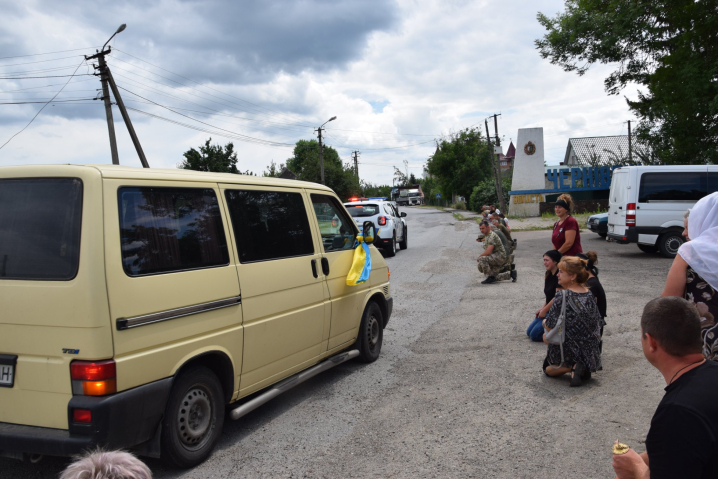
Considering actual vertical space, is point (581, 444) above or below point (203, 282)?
below

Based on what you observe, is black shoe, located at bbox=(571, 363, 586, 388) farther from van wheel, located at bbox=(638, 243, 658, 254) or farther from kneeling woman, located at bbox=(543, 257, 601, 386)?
van wheel, located at bbox=(638, 243, 658, 254)

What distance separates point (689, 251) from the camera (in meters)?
3.15

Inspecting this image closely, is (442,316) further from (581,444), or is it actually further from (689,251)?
(689,251)

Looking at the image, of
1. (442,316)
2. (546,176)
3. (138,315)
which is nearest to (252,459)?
(138,315)

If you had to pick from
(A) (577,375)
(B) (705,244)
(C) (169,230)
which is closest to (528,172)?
(A) (577,375)

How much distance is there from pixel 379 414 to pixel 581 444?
1.60 meters

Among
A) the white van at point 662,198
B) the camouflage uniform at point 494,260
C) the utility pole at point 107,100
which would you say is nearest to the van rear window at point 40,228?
the camouflage uniform at point 494,260

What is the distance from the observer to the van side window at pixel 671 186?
14.3 m

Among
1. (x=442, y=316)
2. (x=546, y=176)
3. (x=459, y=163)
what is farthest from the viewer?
(x=459, y=163)

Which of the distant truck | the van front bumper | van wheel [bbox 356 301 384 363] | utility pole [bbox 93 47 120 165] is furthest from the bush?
the van front bumper

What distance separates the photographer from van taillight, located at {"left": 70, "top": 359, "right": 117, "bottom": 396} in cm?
305

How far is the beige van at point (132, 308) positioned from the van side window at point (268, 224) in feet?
0.06

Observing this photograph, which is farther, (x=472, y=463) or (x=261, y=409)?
(x=261, y=409)

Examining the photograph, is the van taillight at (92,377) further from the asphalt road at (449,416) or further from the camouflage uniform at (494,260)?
the camouflage uniform at (494,260)
